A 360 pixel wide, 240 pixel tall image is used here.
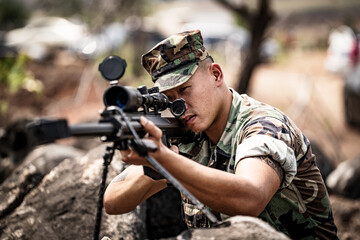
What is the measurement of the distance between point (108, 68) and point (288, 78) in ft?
50.6

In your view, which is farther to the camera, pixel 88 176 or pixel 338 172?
pixel 338 172

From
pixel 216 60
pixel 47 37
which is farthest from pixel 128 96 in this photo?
pixel 47 37

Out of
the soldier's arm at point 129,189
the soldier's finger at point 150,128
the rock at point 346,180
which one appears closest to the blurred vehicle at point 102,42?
the rock at point 346,180

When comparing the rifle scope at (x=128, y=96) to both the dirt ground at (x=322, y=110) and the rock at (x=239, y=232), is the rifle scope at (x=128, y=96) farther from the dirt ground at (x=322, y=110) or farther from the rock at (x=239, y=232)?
the dirt ground at (x=322, y=110)

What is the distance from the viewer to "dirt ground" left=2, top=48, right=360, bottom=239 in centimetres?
918

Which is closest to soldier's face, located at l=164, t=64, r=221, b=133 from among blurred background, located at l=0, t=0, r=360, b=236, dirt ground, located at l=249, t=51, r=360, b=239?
dirt ground, located at l=249, t=51, r=360, b=239

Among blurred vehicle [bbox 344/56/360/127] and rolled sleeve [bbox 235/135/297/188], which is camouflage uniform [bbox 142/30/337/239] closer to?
rolled sleeve [bbox 235/135/297/188]

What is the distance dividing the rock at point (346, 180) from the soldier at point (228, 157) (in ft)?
11.1

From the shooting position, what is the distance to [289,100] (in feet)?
40.7

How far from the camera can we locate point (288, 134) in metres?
2.69

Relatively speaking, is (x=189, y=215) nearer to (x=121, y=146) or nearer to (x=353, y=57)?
(x=121, y=146)

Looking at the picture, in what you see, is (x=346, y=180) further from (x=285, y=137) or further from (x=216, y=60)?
(x=216, y=60)

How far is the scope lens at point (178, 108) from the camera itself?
2752 millimetres

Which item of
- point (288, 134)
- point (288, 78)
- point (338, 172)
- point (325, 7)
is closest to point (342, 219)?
point (338, 172)
